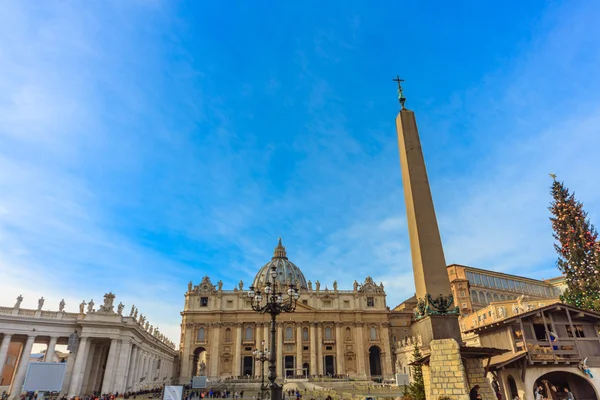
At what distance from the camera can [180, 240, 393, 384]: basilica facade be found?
70875 mm

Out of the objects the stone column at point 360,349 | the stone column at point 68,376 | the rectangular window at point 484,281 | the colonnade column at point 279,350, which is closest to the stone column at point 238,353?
the colonnade column at point 279,350

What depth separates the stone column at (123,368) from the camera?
35719mm

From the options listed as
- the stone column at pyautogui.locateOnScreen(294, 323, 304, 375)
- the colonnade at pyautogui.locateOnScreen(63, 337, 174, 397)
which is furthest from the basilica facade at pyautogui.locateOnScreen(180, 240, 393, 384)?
the colonnade at pyautogui.locateOnScreen(63, 337, 174, 397)

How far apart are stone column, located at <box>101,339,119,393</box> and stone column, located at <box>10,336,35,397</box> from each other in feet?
21.6

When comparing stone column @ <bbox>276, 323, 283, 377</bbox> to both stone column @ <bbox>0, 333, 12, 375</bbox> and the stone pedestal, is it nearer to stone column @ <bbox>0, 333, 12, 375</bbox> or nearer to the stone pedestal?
stone column @ <bbox>0, 333, 12, 375</bbox>

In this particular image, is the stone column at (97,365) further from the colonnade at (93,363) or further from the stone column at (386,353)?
the stone column at (386,353)

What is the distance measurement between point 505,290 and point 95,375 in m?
66.6

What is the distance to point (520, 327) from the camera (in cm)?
2344

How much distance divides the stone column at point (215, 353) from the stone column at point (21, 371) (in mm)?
39189

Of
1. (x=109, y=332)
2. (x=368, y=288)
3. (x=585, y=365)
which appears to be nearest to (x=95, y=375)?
(x=109, y=332)

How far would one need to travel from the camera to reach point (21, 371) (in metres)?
33.6

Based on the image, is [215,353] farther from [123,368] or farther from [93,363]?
[123,368]

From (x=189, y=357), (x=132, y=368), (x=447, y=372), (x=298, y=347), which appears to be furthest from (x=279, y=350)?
(x=447, y=372)

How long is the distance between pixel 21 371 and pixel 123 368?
8.37m
